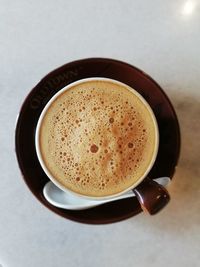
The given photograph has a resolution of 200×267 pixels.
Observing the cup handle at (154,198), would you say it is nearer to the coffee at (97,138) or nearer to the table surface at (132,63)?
the coffee at (97,138)

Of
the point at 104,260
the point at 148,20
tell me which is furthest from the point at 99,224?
the point at 148,20

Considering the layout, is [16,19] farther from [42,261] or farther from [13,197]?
[42,261]

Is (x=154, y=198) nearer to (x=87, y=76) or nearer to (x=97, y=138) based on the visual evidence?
(x=97, y=138)

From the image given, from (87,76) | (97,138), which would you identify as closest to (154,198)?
(97,138)

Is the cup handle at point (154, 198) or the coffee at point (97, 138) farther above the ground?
the coffee at point (97, 138)

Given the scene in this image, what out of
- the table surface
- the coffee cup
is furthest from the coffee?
A: the table surface

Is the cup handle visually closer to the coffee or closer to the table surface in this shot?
the coffee

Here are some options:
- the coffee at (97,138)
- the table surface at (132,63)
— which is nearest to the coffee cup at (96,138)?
the coffee at (97,138)
